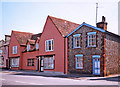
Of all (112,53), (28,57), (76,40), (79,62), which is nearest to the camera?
(112,53)

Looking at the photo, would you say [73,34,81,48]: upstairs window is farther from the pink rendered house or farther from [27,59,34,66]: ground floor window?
the pink rendered house

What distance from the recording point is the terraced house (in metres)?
25.1

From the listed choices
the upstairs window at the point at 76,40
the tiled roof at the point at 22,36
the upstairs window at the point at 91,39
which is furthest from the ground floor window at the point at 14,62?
the upstairs window at the point at 91,39

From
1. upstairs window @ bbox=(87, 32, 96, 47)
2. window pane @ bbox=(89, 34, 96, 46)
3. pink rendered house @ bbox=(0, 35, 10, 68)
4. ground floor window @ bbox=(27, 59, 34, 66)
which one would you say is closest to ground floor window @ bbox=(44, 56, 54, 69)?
ground floor window @ bbox=(27, 59, 34, 66)

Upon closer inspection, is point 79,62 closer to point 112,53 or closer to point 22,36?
point 112,53

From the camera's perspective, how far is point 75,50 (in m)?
28.0

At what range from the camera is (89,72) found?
84.6 feet

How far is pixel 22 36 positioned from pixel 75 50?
21.3 metres

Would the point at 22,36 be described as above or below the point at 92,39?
above

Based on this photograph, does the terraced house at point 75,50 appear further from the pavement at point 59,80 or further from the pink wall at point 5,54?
the pink wall at point 5,54

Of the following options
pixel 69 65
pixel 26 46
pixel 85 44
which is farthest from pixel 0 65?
pixel 85 44

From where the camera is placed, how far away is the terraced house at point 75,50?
2511 cm

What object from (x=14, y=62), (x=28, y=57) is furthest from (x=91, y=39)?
(x=14, y=62)

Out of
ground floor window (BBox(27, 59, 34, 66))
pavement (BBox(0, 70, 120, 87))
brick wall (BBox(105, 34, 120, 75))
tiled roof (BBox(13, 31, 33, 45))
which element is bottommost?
pavement (BBox(0, 70, 120, 87))
